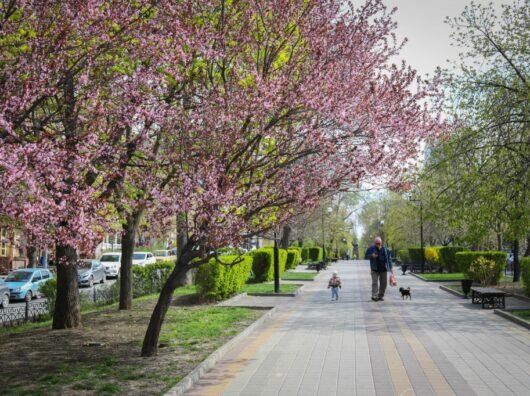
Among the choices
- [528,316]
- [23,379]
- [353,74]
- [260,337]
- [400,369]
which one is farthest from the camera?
[528,316]

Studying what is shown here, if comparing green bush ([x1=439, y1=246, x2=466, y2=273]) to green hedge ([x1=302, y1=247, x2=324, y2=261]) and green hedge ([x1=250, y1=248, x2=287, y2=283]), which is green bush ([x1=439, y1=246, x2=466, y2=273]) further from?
green hedge ([x1=302, y1=247, x2=324, y2=261])

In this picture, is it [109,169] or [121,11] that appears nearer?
[121,11]

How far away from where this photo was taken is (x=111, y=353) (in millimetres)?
10289

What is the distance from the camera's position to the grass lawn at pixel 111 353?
791 cm

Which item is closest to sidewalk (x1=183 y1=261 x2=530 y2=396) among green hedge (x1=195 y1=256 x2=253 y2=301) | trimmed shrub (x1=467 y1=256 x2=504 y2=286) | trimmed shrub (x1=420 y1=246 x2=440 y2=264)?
green hedge (x1=195 y1=256 x2=253 y2=301)

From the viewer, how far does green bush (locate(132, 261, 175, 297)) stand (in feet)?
75.0

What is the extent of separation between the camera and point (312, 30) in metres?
9.56

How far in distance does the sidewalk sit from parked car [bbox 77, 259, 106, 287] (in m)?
19.1

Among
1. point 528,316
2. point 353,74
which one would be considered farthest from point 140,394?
point 528,316

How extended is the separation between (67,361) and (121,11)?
17.8ft

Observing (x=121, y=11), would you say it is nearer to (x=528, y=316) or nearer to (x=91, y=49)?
(x=91, y=49)

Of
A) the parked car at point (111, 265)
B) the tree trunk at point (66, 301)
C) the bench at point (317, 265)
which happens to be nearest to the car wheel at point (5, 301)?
the tree trunk at point (66, 301)

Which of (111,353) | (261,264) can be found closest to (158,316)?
(111,353)

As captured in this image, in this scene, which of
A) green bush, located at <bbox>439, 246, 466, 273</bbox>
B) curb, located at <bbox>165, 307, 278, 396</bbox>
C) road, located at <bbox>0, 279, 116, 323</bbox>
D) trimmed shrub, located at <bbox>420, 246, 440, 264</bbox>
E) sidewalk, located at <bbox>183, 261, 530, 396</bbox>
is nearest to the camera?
curb, located at <bbox>165, 307, 278, 396</bbox>
